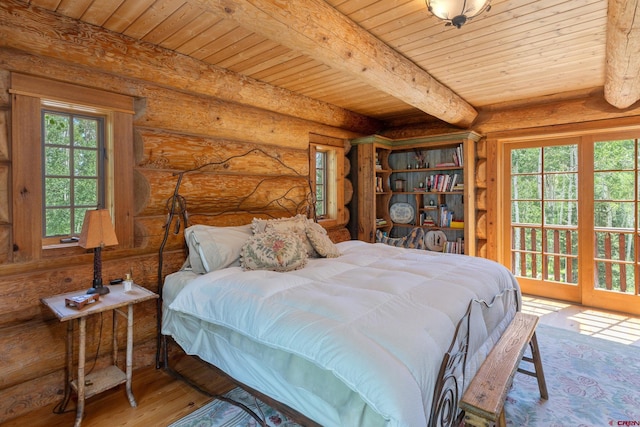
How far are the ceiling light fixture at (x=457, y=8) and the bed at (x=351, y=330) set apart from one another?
1.46m

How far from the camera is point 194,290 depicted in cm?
215

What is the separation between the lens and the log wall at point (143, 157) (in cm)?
204

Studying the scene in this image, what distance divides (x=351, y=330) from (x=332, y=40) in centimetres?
168

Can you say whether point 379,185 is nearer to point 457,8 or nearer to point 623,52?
point 623,52

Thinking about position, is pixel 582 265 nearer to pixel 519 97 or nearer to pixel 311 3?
pixel 519 97

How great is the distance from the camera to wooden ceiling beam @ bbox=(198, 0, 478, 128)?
66.5 inches

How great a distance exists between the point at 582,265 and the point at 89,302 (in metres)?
4.83

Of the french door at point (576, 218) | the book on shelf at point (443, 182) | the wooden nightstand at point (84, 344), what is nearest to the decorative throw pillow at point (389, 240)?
the book on shelf at point (443, 182)

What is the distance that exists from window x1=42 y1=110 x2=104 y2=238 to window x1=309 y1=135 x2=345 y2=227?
2.52 metres

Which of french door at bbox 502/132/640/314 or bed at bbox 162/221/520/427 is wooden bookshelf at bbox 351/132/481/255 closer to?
french door at bbox 502/132/640/314

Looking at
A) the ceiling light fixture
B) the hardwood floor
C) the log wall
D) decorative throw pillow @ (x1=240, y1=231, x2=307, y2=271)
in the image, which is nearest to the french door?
the hardwood floor

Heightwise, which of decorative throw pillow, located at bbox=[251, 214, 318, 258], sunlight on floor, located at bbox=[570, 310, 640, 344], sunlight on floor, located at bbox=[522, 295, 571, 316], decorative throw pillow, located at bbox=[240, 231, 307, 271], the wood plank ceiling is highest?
the wood plank ceiling

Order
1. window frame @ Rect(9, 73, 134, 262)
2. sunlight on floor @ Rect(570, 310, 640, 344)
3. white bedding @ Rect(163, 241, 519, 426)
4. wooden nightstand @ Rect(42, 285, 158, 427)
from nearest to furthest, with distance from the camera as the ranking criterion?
white bedding @ Rect(163, 241, 519, 426)
wooden nightstand @ Rect(42, 285, 158, 427)
window frame @ Rect(9, 73, 134, 262)
sunlight on floor @ Rect(570, 310, 640, 344)

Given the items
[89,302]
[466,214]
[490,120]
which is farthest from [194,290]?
[490,120]
